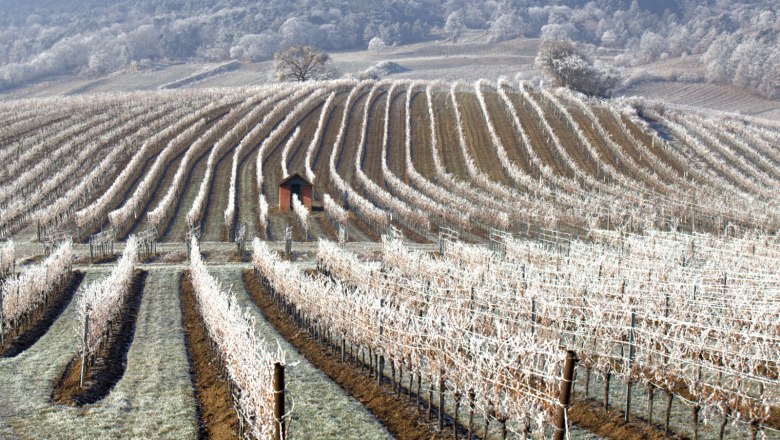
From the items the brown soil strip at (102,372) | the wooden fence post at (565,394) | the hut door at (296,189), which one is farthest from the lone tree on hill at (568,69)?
the wooden fence post at (565,394)

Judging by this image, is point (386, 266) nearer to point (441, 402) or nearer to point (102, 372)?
point (102, 372)

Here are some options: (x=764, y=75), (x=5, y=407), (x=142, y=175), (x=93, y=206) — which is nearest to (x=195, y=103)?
(x=142, y=175)

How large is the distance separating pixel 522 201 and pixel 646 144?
26.0m

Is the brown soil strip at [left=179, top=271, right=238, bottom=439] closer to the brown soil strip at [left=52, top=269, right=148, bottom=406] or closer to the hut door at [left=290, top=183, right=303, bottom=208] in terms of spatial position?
the brown soil strip at [left=52, top=269, right=148, bottom=406]

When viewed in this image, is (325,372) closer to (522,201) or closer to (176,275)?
(176,275)

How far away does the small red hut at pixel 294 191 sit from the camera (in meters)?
57.2

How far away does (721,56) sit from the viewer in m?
172

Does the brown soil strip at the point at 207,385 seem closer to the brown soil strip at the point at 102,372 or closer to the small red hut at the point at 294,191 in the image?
the brown soil strip at the point at 102,372

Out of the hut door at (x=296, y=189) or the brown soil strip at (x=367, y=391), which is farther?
the hut door at (x=296, y=189)

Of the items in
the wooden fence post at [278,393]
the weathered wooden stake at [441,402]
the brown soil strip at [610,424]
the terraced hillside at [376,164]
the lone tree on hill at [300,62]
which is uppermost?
the lone tree on hill at [300,62]

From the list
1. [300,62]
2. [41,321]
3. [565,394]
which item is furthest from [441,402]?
[300,62]

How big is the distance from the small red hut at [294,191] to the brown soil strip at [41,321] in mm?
23081

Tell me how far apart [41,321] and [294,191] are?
3080cm

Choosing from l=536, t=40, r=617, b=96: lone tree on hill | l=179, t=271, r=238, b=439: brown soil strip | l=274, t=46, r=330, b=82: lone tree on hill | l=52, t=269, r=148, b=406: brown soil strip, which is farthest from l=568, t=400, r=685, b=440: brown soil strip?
l=274, t=46, r=330, b=82: lone tree on hill
